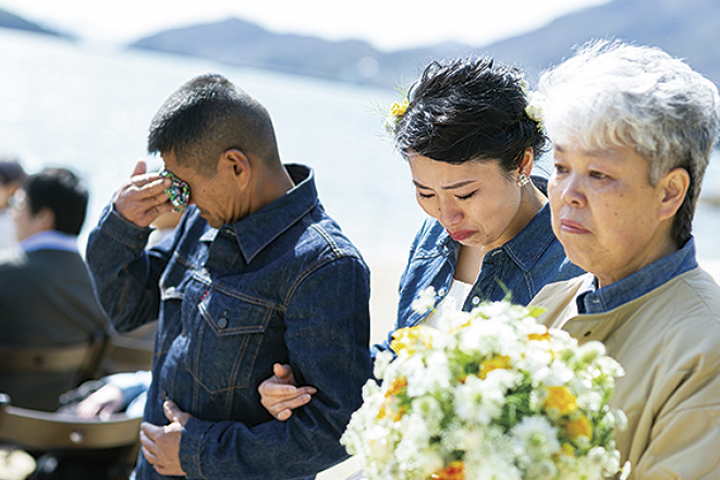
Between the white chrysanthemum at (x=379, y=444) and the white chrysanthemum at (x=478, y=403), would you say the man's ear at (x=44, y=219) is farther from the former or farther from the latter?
the white chrysanthemum at (x=478, y=403)

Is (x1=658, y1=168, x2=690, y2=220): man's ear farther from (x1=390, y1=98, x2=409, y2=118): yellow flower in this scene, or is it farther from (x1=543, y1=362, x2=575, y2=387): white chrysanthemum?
(x1=390, y1=98, x2=409, y2=118): yellow flower

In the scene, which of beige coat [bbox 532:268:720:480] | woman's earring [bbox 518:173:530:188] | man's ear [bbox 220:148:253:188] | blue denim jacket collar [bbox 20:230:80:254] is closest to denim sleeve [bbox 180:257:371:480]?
man's ear [bbox 220:148:253:188]

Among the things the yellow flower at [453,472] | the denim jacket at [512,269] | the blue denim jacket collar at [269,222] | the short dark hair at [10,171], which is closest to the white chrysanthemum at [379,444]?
the yellow flower at [453,472]

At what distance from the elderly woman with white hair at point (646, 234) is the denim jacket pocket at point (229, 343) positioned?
1.03 metres

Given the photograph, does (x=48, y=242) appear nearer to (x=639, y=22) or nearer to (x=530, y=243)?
(x=530, y=243)

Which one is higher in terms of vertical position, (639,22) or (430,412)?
(639,22)

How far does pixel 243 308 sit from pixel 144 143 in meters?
23.2

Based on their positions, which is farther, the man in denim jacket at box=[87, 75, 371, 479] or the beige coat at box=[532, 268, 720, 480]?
the man in denim jacket at box=[87, 75, 371, 479]

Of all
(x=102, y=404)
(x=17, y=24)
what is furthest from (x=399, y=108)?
(x=17, y=24)

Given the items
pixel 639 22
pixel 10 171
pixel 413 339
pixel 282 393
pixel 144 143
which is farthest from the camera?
pixel 639 22

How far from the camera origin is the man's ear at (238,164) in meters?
2.12

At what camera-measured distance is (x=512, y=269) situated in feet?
6.08

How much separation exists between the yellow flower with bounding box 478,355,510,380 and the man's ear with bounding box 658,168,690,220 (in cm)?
46

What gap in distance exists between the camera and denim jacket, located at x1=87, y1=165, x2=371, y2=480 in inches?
77.1
